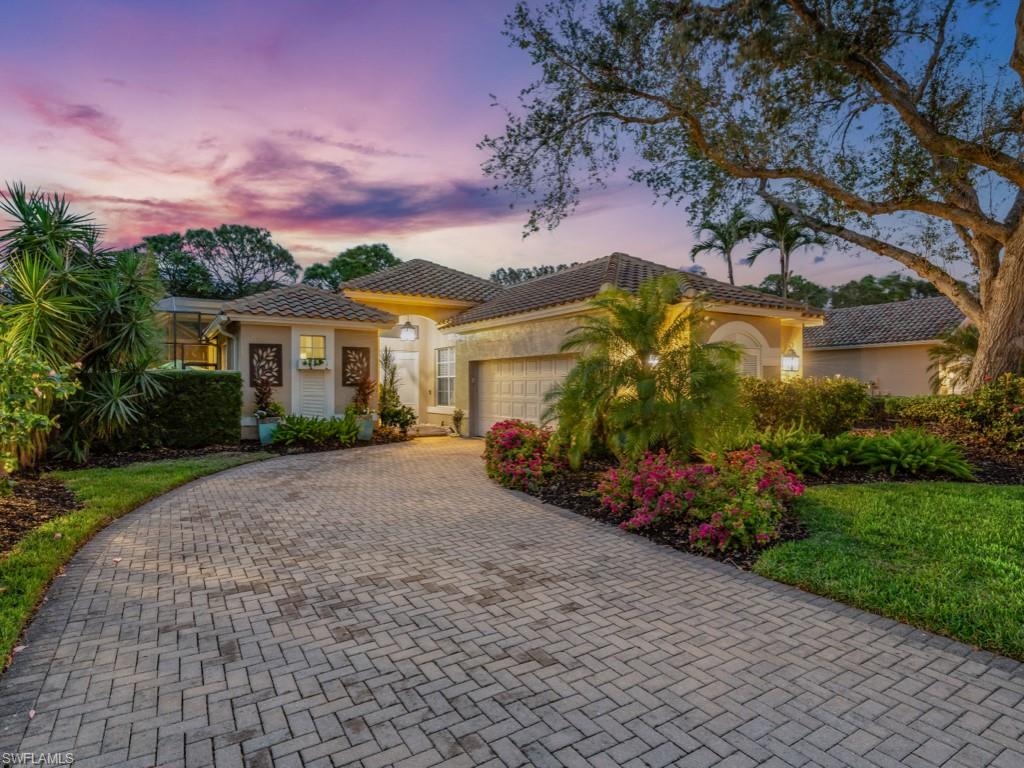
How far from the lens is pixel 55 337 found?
9.44 m

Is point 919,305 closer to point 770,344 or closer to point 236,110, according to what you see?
point 770,344

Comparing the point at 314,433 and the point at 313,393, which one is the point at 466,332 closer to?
the point at 313,393

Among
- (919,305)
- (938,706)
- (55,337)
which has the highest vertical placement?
(919,305)

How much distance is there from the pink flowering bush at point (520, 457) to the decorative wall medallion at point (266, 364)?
6952 mm

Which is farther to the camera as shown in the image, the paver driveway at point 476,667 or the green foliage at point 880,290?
the green foliage at point 880,290

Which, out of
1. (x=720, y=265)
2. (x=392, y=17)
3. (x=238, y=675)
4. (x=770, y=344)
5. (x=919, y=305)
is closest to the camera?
(x=238, y=675)

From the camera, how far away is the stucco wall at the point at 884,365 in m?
21.9

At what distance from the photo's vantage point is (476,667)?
3.37m

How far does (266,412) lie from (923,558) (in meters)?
13.1

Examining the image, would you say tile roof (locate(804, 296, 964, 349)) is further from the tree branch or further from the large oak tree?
the large oak tree

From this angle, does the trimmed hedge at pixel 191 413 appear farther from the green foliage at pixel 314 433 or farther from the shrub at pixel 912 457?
the shrub at pixel 912 457

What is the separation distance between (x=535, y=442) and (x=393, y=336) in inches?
398

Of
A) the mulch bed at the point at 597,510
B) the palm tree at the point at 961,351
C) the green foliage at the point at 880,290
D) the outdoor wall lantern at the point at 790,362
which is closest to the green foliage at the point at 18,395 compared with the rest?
the mulch bed at the point at 597,510

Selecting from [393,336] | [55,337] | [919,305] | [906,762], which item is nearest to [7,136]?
[55,337]
